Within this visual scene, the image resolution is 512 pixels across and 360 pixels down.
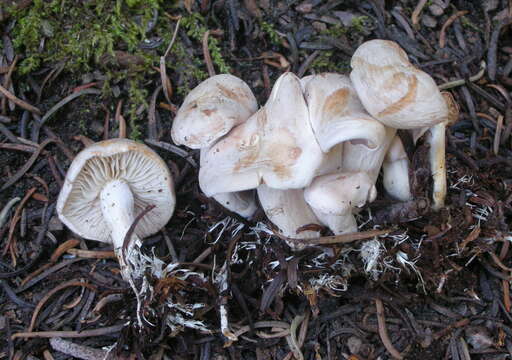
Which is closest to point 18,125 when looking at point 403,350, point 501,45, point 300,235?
point 300,235

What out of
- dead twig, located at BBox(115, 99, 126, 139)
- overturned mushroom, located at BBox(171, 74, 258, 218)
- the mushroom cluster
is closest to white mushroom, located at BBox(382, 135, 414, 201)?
the mushroom cluster

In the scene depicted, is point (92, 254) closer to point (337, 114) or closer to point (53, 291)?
point (53, 291)

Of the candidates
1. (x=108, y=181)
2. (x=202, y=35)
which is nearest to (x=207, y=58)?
(x=202, y=35)

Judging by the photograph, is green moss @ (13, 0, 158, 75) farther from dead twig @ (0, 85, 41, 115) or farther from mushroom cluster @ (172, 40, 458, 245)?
mushroom cluster @ (172, 40, 458, 245)

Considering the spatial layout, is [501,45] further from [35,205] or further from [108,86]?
[35,205]

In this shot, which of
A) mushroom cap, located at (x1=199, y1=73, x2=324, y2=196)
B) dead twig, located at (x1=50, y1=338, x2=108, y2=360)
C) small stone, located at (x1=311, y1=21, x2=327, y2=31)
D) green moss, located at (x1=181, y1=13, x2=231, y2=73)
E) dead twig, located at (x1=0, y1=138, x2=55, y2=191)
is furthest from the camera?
small stone, located at (x1=311, y1=21, x2=327, y2=31)
